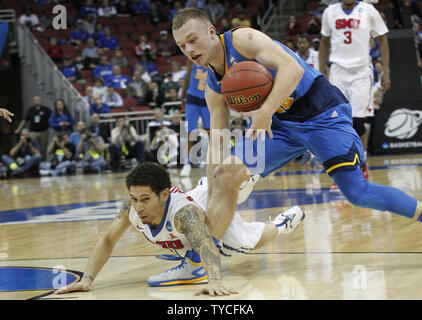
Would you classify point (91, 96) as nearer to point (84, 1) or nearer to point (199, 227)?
point (84, 1)

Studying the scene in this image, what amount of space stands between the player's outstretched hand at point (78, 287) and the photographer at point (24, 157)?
12.9m

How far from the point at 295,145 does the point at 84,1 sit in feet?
59.5

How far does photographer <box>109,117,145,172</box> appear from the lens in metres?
15.7

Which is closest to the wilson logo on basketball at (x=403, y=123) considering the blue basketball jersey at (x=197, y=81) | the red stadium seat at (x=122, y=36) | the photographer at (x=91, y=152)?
the blue basketball jersey at (x=197, y=81)

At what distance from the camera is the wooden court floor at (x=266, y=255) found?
371 centimetres

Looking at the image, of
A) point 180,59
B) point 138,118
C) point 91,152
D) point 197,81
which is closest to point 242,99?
point 197,81

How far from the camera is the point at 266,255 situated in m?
4.81

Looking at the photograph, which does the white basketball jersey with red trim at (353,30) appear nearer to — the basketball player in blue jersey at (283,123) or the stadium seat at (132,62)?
the basketball player in blue jersey at (283,123)

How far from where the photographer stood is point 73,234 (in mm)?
6324

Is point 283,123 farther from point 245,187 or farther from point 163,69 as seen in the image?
point 163,69

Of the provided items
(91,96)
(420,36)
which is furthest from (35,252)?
(420,36)

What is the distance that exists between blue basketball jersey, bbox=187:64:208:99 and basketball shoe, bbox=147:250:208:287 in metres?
5.70

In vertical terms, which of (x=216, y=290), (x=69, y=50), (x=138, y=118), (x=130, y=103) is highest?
(x=69, y=50)

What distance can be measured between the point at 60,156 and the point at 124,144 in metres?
1.70
